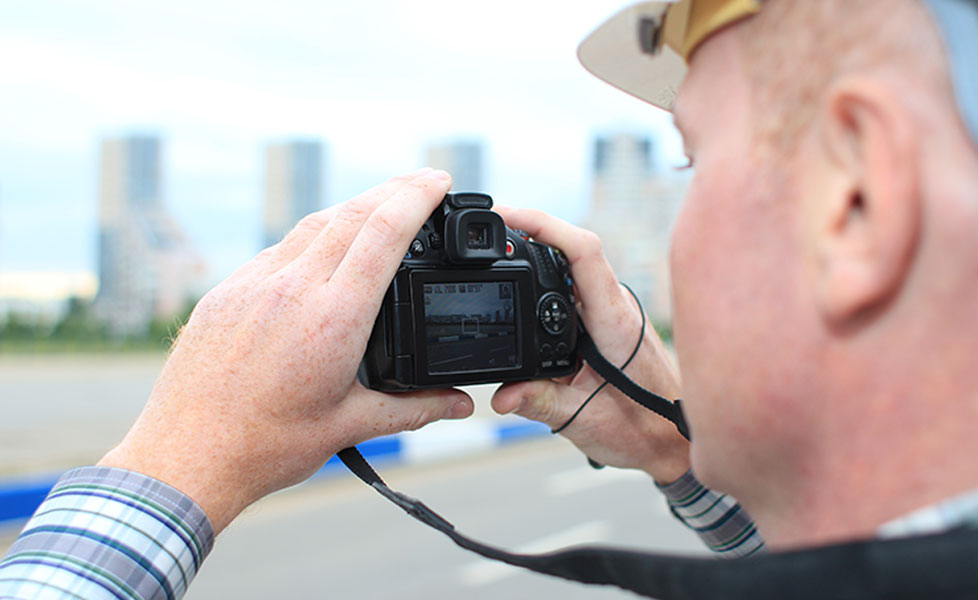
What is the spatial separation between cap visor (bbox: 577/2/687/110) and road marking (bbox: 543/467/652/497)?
6.17 meters

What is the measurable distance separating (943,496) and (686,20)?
49 cm

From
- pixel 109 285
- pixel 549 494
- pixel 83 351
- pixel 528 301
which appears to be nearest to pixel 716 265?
pixel 528 301

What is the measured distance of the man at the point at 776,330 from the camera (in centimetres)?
52

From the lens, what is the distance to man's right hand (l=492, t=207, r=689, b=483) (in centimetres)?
131

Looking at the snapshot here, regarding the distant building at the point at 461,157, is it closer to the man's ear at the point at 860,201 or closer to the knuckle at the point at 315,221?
the knuckle at the point at 315,221

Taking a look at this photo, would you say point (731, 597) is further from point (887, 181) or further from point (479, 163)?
point (479, 163)

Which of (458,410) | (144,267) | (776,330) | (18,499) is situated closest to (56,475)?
(18,499)

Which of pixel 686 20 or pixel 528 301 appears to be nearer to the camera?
pixel 686 20

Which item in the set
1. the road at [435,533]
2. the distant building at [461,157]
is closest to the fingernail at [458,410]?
the road at [435,533]

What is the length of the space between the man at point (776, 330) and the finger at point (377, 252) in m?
0.02

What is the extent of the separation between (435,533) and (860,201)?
5.26 meters

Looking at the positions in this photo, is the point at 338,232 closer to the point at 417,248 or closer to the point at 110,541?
the point at 417,248

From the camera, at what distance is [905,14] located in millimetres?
547

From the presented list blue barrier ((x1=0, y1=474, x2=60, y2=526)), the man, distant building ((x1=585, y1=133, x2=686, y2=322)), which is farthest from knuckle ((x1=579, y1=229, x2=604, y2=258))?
distant building ((x1=585, y1=133, x2=686, y2=322))
